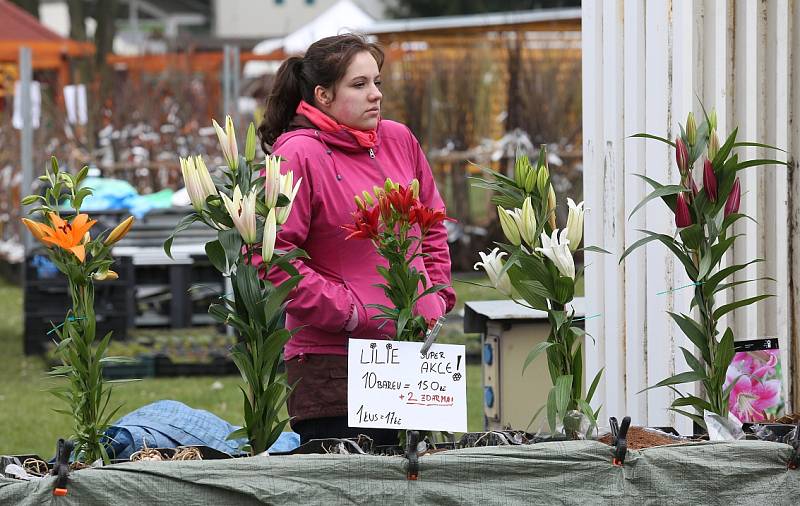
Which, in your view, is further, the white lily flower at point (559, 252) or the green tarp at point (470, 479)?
the white lily flower at point (559, 252)

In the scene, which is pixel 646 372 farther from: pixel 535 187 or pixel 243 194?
pixel 243 194

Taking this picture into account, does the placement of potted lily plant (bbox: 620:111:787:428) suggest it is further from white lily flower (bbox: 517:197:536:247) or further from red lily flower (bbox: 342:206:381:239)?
red lily flower (bbox: 342:206:381:239)

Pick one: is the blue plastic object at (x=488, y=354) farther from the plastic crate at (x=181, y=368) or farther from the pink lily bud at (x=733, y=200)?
the plastic crate at (x=181, y=368)

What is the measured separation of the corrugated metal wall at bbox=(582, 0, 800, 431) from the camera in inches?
136

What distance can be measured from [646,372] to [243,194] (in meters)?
1.44

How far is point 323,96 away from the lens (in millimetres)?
3326

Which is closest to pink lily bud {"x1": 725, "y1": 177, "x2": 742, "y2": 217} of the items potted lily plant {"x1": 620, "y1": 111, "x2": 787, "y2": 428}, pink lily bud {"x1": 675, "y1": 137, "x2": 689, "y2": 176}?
potted lily plant {"x1": 620, "y1": 111, "x2": 787, "y2": 428}

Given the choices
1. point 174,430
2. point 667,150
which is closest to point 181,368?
point 174,430

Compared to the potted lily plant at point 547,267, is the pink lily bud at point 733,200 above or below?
above

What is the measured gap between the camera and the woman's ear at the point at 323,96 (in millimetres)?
3320

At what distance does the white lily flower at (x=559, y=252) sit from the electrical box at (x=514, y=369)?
1.77 metres

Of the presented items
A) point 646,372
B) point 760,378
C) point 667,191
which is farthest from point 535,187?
point 646,372

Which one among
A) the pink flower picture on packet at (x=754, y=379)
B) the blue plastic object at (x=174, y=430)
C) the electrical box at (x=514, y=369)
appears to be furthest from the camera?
the electrical box at (x=514, y=369)

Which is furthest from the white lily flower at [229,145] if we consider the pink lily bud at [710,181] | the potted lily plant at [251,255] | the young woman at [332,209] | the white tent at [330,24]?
the white tent at [330,24]
